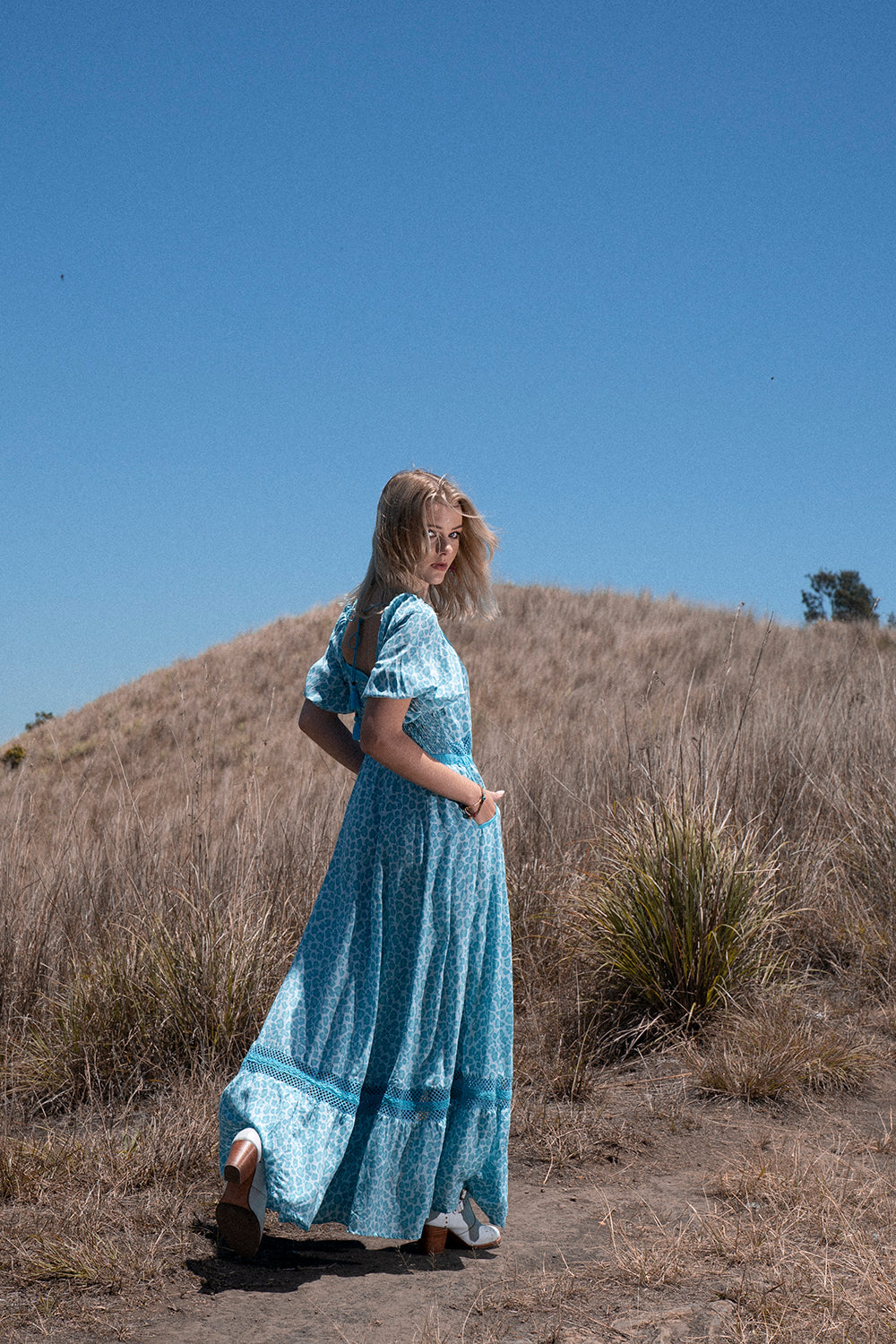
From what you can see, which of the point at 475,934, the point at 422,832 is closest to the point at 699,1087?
the point at 475,934

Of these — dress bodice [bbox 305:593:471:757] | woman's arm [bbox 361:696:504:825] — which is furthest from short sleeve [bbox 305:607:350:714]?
woman's arm [bbox 361:696:504:825]

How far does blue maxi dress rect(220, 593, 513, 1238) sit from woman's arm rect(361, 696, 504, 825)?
1.7 inches

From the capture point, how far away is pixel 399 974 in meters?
2.83

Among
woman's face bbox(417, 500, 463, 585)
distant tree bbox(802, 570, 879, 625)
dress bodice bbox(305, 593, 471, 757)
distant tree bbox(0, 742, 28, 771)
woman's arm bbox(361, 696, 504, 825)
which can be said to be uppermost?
distant tree bbox(802, 570, 879, 625)

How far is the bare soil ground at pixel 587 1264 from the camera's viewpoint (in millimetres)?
2535

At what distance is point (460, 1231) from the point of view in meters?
2.98

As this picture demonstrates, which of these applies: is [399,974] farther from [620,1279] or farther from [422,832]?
[620,1279]

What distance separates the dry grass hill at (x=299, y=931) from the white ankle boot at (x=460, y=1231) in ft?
2.34

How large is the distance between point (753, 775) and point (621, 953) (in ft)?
8.09

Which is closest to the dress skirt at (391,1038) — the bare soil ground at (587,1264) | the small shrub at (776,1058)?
the bare soil ground at (587,1264)

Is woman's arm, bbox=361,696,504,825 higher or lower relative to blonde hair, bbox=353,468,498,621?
lower

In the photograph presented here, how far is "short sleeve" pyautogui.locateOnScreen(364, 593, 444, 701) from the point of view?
2.70 metres

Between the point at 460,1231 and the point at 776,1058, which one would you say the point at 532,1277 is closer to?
the point at 460,1231

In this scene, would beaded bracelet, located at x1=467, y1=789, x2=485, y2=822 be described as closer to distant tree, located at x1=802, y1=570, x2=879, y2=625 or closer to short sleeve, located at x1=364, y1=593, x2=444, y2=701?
short sleeve, located at x1=364, y1=593, x2=444, y2=701
